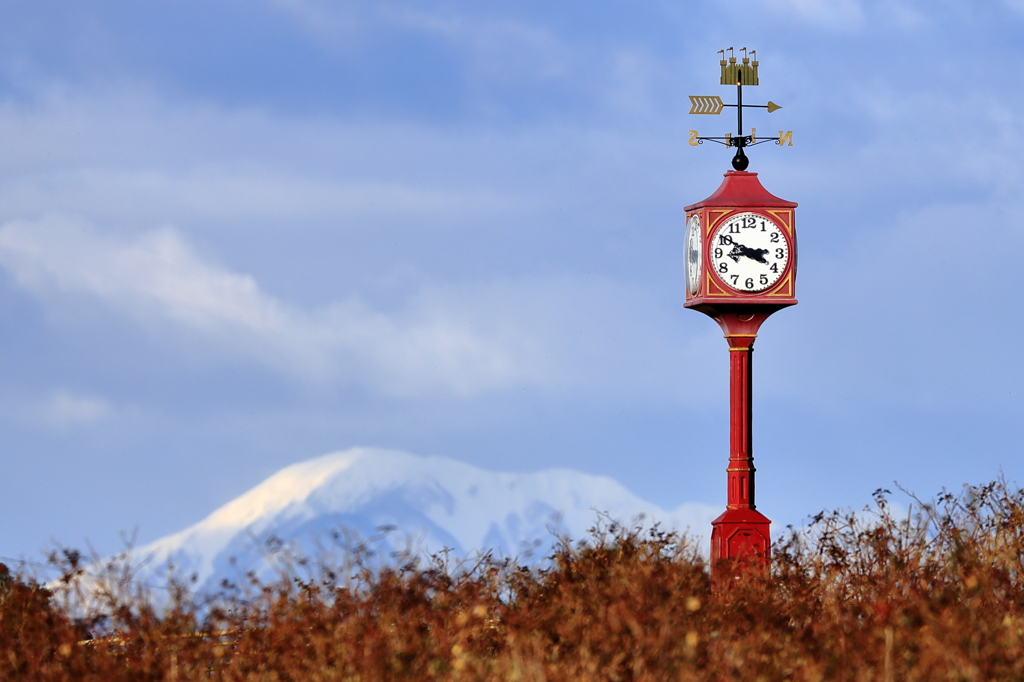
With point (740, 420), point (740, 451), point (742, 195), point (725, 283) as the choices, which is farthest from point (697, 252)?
point (740, 451)

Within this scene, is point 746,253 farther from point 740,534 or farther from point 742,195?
point 740,534

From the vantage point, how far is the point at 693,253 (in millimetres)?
15070

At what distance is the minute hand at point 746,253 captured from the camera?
14.7 meters

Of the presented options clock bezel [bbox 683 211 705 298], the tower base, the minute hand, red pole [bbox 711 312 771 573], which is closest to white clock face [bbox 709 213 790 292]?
the minute hand

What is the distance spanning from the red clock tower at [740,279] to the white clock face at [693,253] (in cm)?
1

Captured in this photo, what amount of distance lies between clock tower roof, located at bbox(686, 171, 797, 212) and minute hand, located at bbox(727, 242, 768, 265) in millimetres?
426

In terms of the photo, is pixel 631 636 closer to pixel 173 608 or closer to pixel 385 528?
pixel 385 528

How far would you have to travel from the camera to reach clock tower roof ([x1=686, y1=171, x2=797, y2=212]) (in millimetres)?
14664

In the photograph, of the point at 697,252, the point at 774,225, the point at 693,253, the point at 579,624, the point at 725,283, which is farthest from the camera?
the point at 693,253

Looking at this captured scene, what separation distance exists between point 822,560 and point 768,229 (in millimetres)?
3542

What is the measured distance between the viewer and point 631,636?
9555mm

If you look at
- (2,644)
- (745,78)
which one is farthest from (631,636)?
(745,78)

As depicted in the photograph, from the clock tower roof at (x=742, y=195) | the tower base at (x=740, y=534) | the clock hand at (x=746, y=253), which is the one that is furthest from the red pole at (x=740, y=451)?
the clock tower roof at (x=742, y=195)

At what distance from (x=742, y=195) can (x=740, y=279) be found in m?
0.89
